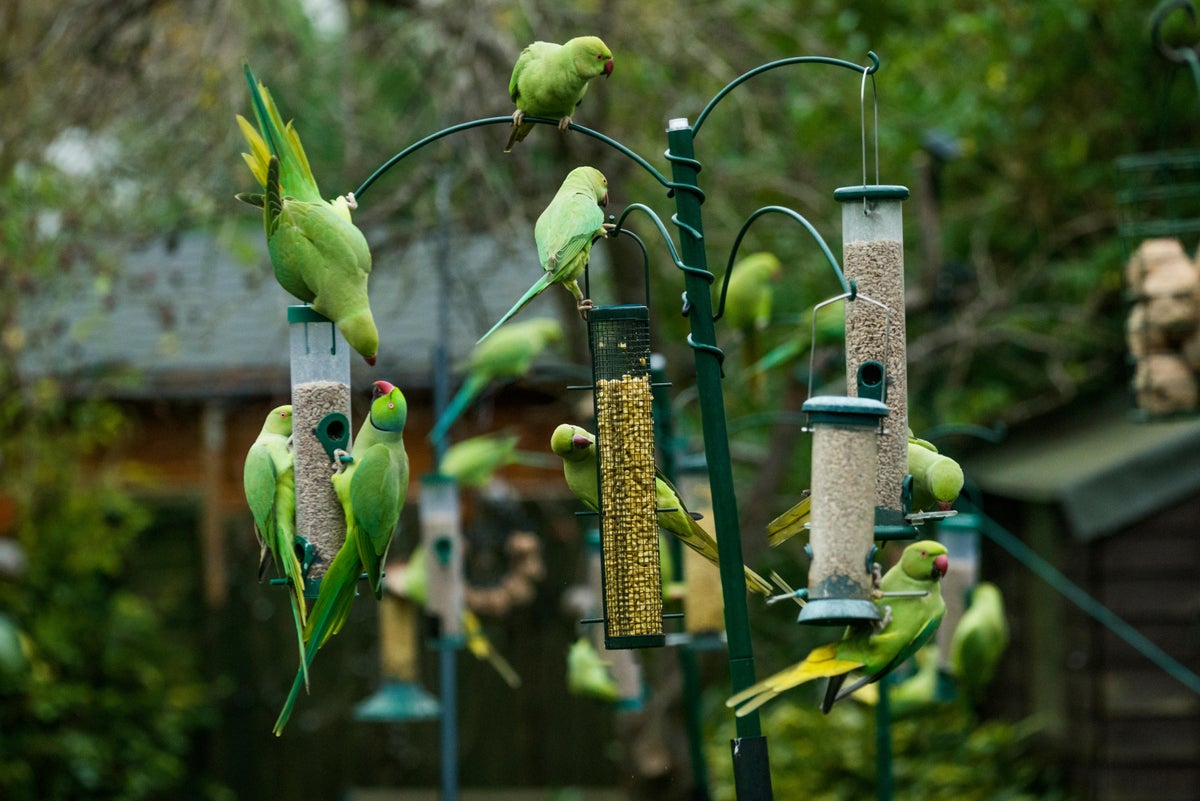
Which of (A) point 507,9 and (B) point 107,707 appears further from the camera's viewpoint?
(B) point 107,707

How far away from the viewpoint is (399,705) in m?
6.82

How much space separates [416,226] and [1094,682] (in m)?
4.57

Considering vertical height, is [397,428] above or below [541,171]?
below

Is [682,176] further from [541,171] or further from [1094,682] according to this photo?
[541,171]

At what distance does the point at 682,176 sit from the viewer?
301 cm

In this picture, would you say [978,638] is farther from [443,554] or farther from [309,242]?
[309,242]

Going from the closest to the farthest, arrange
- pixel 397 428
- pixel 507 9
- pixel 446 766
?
1. pixel 397 428
2. pixel 446 766
3. pixel 507 9

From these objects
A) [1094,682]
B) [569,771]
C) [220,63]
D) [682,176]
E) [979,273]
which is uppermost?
[220,63]

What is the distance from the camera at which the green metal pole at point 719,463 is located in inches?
115

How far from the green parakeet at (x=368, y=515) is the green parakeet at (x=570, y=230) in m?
0.33

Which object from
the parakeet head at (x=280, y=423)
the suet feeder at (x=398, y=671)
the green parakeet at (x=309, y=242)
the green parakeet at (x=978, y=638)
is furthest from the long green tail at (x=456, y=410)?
the green parakeet at (x=309, y=242)

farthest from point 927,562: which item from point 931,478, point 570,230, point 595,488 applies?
point 570,230

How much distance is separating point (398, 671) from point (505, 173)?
334cm

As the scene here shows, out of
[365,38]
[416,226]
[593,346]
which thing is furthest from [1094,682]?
[593,346]
